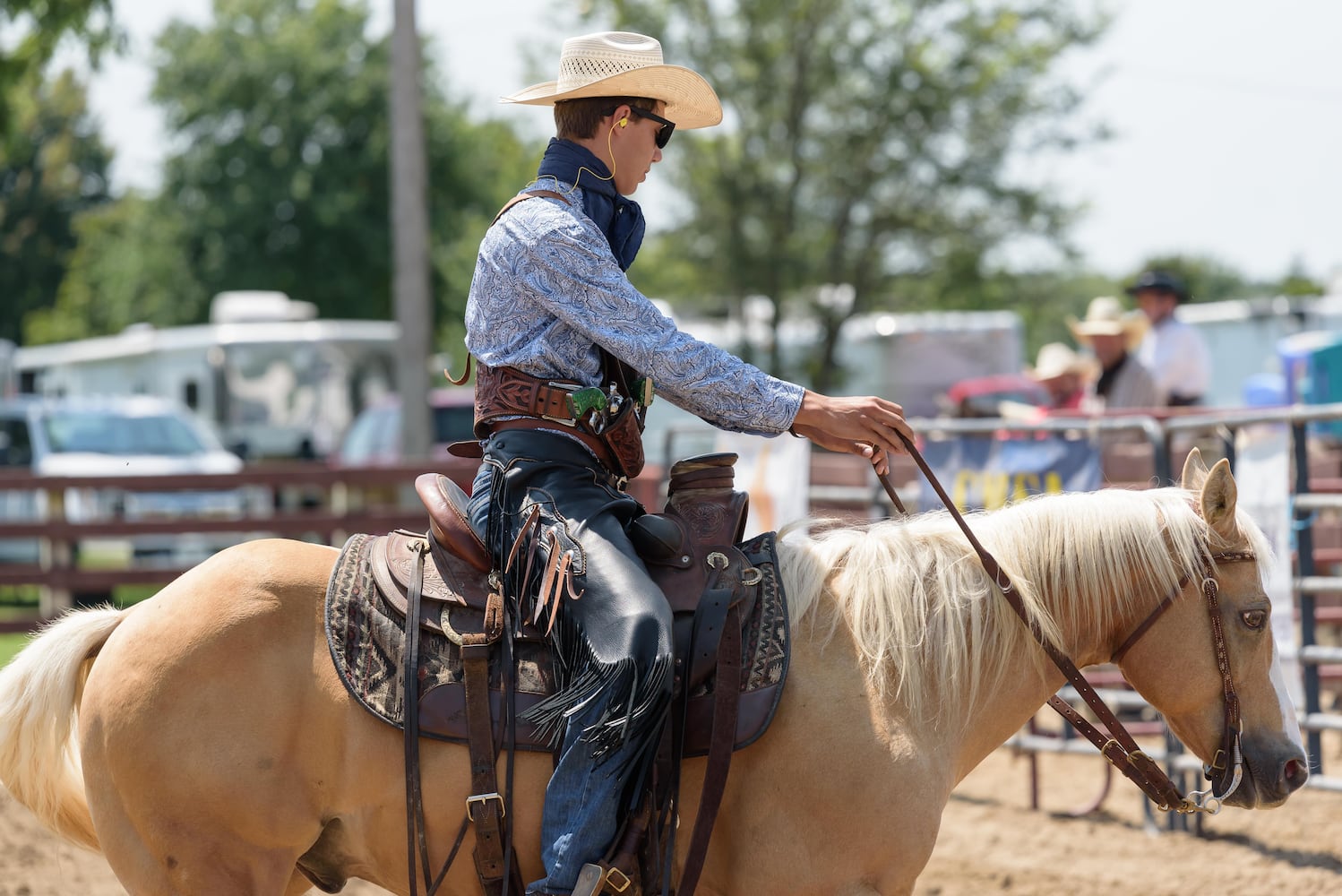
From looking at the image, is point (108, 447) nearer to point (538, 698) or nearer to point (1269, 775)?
point (538, 698)

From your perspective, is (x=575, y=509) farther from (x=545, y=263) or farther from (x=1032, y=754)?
(x=1032, y=754)

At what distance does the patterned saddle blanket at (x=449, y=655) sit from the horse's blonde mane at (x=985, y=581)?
13cm

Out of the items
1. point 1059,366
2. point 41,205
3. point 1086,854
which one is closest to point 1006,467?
point 1086,854

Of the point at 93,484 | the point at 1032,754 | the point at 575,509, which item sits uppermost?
the point at 575,509

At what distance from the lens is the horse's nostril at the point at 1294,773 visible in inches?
115

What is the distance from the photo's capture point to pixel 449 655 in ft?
9.41

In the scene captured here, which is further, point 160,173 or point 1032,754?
point 160,173

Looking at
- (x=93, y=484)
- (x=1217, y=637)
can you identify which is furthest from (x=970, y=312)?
(x=1217, y=637)

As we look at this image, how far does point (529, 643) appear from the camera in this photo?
2857mm

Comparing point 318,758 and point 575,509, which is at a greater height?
point 575,509

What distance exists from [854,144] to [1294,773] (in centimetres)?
1768

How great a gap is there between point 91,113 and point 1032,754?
1810 inches

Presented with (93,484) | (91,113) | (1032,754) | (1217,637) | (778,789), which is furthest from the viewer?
(91,113)

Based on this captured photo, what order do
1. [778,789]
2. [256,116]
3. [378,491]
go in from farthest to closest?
[256,116]
[378,491]
[778,789]
